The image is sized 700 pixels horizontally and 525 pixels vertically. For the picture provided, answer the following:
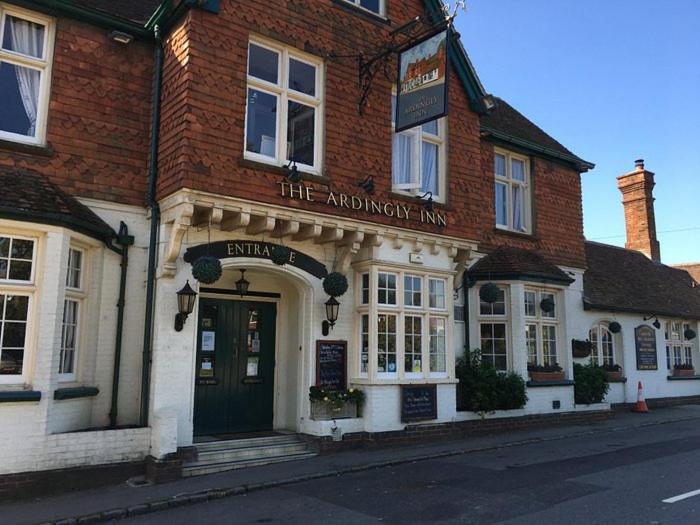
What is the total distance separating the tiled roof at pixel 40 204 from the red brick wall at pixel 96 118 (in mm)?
299

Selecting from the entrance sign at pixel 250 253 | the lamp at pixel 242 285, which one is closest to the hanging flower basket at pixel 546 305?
the entrance sign at pixel 250 253

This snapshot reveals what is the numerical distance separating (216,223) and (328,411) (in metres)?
3.81

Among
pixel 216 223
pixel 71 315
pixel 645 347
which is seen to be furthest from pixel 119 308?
pixel 645 347

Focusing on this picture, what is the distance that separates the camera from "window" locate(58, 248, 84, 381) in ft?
29.5

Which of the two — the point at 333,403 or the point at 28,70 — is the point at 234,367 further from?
the point at 28,70

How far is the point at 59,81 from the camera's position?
9.42 m

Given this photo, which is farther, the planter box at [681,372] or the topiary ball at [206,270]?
the planter box at [681,372]

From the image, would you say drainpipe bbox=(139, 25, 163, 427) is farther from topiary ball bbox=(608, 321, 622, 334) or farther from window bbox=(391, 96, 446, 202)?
topiary ball bbox=(608, 321, 622, 334)

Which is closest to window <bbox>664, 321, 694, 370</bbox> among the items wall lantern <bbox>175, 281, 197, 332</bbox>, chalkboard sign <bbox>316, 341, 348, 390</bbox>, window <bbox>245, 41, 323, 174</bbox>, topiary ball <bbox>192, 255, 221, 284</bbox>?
chalkboard sign <bbox>316, 341, 348, 390</bbox>

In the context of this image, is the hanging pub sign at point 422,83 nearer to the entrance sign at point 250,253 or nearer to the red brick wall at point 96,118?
the entrance sign at point 250,253

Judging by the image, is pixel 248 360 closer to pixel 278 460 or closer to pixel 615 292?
pixel 278 460

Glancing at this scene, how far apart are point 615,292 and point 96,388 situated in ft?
48.3

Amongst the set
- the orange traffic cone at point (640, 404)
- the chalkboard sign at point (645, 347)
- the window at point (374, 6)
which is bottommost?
the orange traffic cone at point (640, 404)

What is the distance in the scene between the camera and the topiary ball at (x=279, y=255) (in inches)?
403
